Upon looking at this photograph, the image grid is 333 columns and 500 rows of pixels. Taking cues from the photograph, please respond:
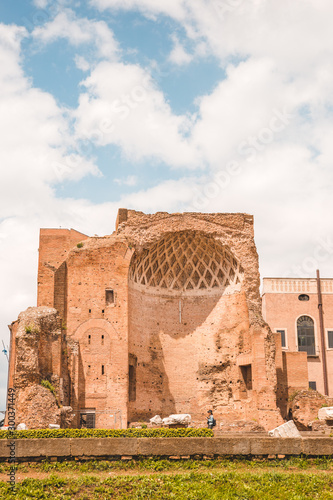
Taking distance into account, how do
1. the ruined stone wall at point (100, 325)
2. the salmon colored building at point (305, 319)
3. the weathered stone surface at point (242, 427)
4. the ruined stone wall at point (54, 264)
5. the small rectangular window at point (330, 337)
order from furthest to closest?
1. the small rectangular window at point (330, 337)
2. the salmon colored building at point (305, 319)
3. the ruined stone wall at point (54, 264)
4. the ruined stone wall at point (100, 325)
5. the weathered stone surface at point (242, 427)

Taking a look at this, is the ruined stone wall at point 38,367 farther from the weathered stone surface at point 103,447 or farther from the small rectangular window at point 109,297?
the weathered stone surface at point 103,447

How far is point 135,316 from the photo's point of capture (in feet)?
105

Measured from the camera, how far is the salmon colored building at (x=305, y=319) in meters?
39.3

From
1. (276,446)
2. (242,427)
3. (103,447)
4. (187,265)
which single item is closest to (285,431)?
(276,446)

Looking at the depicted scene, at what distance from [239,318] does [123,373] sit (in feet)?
23.6

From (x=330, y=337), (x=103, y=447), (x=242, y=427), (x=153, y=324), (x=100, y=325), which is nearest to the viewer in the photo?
(x=103, y=447)

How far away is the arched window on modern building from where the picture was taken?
39688mm

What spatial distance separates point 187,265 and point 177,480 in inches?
782

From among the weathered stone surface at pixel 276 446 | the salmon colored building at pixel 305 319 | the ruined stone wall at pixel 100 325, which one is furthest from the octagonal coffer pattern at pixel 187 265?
the weathered stone surface at pixel 276 446

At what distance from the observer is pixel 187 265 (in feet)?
113

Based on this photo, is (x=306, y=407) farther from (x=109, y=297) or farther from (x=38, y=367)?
(x=38, y=367)

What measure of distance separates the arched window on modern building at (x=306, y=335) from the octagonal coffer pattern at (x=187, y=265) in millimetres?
8793

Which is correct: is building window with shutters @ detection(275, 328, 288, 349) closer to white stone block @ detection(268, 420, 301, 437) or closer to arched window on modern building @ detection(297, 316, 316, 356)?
arched window on modern building @ detection(297, 316, 316, 356)

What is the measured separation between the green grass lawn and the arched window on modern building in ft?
75.9
